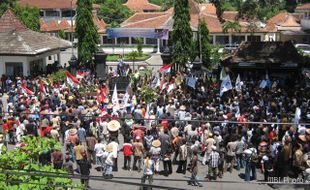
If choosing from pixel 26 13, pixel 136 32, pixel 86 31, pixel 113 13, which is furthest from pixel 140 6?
pixel 86 31

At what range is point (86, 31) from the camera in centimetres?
3744

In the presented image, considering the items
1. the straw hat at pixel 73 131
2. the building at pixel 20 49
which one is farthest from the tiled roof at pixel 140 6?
the straw hat at pixel 73 131

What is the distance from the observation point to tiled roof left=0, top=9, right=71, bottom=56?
109 feet

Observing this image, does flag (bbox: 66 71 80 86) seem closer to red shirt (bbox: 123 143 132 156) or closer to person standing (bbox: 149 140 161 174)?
red shirt (bbox: 123 143 132 156)

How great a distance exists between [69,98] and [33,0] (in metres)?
68.7

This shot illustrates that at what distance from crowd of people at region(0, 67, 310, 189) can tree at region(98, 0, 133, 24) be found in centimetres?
5843

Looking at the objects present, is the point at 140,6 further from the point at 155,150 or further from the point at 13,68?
the point at 155,150

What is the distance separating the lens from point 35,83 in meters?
28.7

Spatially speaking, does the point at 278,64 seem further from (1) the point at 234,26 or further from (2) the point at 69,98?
(1) the point at 234,26

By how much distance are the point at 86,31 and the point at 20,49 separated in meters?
5.97

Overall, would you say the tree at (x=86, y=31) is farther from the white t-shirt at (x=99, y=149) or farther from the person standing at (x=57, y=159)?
the person standing at (x=57, y=159)

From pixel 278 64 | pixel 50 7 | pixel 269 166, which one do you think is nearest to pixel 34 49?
pixel 278 64

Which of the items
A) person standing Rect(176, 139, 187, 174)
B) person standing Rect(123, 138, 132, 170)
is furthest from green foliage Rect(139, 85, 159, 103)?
person standing Rect(176, 139, 187, 174)

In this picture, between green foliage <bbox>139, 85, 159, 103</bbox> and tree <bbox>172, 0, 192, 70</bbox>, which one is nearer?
green foliage <bbox>139, 85, 159, 103</bbox>
